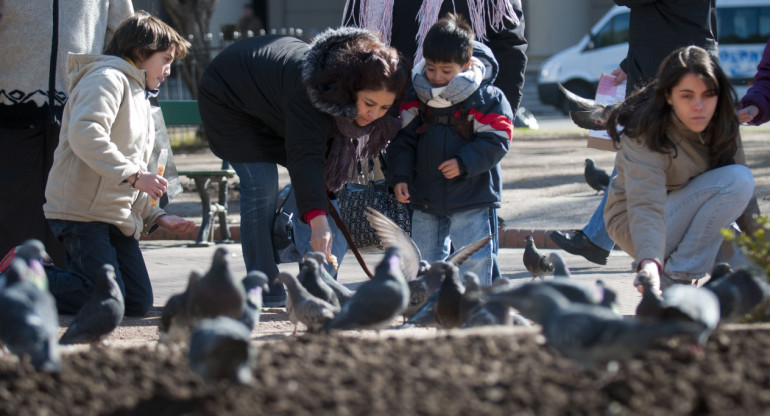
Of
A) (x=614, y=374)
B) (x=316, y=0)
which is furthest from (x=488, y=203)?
(x=316, y=0)

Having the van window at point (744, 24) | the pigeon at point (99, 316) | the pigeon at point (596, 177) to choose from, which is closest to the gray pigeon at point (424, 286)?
the pigeon at point (99, 316)

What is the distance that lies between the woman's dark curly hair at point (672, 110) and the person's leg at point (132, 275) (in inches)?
116

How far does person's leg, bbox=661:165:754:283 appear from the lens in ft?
16.0

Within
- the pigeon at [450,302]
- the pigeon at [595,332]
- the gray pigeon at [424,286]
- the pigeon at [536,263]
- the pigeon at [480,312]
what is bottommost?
the pigeon at [536,263]

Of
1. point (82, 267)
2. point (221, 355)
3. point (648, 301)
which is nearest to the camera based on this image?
point (221, 355)

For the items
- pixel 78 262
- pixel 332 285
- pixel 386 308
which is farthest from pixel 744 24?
pixel 386 308

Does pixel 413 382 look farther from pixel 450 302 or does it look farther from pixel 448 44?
pixel 448 44

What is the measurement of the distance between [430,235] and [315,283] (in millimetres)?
1134

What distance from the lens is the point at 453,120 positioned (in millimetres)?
5500

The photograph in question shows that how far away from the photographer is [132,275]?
5.89 metres

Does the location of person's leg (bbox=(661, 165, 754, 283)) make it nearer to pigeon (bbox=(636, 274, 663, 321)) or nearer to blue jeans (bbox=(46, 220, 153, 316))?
pigeon (bbox=(636, 274, 663, 321))

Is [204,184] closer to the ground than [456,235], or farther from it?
closer to the ground

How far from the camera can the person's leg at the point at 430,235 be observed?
18.9 feet

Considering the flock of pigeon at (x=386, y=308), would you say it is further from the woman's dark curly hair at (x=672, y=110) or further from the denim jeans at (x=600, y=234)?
the denim jeans at (x=600, y=234)
